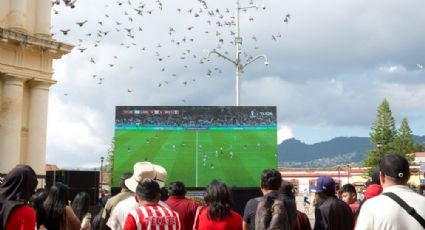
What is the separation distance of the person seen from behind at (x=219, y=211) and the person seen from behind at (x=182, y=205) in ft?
4.85

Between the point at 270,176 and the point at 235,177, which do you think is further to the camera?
the point at 235,177

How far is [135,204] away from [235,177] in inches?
823

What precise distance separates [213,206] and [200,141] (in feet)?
68.3

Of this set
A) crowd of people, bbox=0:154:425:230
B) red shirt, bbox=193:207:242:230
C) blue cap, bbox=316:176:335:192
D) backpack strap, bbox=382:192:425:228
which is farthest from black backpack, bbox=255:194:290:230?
backpack strap, bbox=382:192:425:228

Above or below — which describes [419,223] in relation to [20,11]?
below

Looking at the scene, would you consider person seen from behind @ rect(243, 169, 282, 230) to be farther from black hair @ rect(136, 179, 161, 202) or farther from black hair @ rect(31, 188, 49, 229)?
black hair @ rect(31, 188, 49, 229)

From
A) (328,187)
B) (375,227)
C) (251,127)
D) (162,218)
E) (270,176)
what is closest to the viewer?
(375,227)

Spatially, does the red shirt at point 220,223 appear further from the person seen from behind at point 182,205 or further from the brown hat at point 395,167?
the brown hat at point 395,167

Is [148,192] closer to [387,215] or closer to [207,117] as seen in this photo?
[387,215]

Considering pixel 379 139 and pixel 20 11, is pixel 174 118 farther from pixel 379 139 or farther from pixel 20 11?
pixel 379 139

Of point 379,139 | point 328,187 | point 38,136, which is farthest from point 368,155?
point 328,187

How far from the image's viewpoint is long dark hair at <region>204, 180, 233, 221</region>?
6.62 metres

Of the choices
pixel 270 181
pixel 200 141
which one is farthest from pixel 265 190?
pixel 200 141

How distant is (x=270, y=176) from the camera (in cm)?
659
